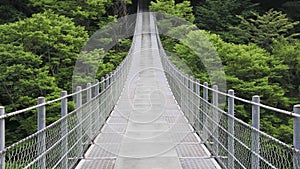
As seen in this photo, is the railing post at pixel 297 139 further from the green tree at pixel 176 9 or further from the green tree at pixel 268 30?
the green tree at pixel 176 9

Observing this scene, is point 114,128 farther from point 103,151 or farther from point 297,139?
point 297,139

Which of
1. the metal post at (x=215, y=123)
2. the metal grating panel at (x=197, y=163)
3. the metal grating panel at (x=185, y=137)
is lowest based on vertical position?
the metal grating panel at (x=197, y=163)

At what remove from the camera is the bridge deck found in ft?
12.3

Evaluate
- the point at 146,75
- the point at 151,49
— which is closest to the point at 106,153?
the point at 146,75

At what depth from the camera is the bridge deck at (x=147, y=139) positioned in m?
3.75

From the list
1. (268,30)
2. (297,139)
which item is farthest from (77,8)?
(297,139)

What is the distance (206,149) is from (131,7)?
32163 mm

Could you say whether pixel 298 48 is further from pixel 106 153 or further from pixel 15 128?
pixel 106 153

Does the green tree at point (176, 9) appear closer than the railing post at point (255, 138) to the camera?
No

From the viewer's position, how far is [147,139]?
4.71 meters

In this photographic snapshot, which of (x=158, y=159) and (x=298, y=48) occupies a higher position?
(x=298, y=48)

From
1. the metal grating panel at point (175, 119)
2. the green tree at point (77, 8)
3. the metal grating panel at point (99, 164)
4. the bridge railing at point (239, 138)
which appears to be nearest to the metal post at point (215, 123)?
the bridge railing at point (239, 138)

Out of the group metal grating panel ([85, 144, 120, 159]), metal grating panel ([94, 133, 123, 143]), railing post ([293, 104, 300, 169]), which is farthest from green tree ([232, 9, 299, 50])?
railing post ([293, 104, 300, 169])

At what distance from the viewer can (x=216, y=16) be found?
22094mm
